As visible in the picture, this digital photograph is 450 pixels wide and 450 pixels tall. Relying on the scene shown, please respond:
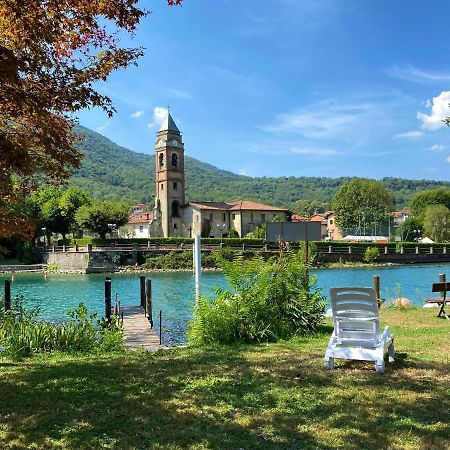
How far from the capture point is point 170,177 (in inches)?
2680

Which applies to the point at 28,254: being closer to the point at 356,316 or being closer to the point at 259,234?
the point at 259,234

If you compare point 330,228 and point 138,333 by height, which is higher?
point 330,228

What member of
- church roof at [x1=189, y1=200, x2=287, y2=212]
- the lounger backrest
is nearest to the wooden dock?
the lounger backrest

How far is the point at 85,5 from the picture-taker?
18.7 ft

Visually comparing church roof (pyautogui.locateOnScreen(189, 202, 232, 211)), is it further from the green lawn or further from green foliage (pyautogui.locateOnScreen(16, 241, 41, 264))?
the green lawn

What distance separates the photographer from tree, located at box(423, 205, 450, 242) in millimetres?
76312

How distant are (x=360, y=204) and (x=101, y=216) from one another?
47.1 metres

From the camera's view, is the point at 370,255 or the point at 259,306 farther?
the point at 370,255

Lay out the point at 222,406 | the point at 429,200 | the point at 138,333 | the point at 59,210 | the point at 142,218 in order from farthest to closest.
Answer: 1. the point at 429,200
2. the point at 142,218
3. the point at 59,210
4. the point at 138,333
5. the point at 222,406

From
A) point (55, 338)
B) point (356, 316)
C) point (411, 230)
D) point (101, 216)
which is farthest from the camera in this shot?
point (411, 230)

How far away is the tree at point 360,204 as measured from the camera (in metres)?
83.9

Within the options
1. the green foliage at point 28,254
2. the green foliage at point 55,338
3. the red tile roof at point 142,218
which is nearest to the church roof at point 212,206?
the red tile roof at point 142,218

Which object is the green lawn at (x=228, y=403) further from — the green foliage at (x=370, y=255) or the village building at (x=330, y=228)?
the village building at (x=330, y=228)

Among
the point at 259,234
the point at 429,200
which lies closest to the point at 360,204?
the point at 429,200
